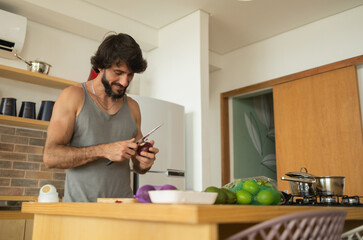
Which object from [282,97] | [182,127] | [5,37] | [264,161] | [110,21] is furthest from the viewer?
[264,161]

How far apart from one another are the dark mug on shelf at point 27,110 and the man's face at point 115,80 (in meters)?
1.49

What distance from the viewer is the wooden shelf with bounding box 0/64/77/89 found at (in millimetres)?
2982

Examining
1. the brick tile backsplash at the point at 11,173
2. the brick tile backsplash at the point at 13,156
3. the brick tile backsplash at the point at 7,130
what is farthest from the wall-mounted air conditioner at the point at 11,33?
the brick tile backsplash at the point at 11,173

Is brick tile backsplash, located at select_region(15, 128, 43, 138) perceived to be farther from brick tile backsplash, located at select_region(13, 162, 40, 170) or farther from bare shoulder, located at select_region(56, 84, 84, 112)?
bare shoulder, located at select_region(56, 84, 84, 112)

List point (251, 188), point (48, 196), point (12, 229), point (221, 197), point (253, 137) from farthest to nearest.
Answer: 1. point (253, 137)
2. point (12, 229)
3. point (48, 196)
4. point (251, 188)
5. point (221, 197)

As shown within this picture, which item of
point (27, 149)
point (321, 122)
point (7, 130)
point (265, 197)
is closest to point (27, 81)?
point (7, 130)

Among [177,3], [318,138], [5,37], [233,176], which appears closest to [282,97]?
[318,138]

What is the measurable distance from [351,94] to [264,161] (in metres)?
1.96

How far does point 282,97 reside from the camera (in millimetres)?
4082

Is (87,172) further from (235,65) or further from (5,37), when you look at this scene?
(235,65)

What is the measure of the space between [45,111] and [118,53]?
1.59 m

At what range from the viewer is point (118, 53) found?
181 cm

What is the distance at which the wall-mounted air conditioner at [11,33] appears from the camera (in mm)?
3115

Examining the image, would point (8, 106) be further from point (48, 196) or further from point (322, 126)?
point (322, 126)
